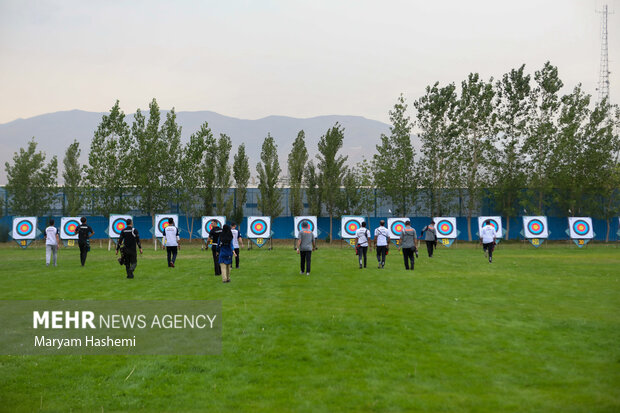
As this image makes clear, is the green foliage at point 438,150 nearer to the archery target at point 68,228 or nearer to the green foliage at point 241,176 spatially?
the green foliage at point 241,176

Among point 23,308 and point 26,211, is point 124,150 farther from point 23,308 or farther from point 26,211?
point 23,308

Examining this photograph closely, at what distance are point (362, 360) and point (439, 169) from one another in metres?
57.3

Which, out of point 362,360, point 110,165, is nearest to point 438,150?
point 110,165

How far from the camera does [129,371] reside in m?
8.08

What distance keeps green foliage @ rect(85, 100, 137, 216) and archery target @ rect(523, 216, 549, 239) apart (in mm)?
37824

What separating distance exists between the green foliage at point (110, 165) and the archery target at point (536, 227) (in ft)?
124

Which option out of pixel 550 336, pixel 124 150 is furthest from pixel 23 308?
pixel 124 150

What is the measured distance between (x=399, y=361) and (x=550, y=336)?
364 centimetres

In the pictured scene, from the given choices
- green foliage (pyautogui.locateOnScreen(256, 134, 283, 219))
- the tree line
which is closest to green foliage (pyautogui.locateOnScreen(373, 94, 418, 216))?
the tree line

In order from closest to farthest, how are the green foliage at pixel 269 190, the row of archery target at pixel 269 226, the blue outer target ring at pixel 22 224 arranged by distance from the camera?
the row of archery target at pixel 269 226 → the blue outer target ring at pixel 22 224 → the green foliage at pixel 269 190

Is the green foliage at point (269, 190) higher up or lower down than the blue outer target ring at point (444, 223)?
higher up

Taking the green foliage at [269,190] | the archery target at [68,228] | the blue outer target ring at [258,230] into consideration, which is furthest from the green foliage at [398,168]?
the archery target at [68,228]

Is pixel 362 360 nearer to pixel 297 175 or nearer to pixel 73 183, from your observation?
pixel 297 175

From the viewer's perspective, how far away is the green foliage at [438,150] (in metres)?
62.5
